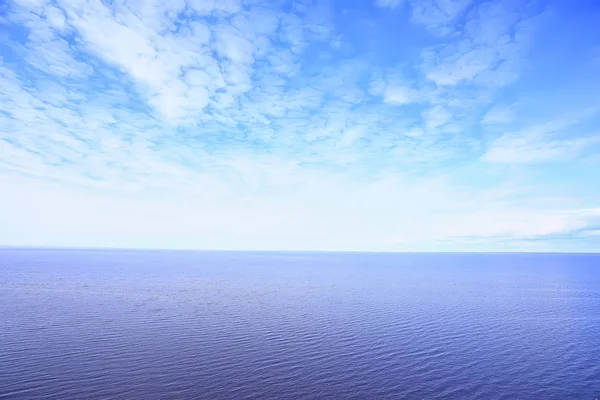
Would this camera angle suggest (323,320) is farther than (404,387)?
Yes

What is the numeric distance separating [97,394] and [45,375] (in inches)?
309

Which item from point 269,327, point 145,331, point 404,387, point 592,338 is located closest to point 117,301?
point 145,331

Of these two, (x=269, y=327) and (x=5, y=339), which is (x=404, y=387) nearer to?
(x=269, y=327)

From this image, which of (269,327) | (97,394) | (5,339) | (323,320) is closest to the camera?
(97,394)

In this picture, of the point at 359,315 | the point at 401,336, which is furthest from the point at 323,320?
the point at 401,336

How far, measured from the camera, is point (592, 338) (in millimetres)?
51469

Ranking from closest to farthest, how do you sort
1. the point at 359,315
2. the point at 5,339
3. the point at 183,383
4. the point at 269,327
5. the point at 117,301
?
the point at 183,383, the point at 5,339, the point at 269,327, the point at 359,315, the point at 117,301

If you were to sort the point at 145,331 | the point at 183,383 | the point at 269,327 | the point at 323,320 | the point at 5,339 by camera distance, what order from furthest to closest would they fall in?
1. the point at 323,320
2. the point at 269,327
3. the point at 145,331
4. the point at 5,339
5. the point at 183,383

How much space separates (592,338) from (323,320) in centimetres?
4222

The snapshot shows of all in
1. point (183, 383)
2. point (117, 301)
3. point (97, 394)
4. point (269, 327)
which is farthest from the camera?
point (117, 301)

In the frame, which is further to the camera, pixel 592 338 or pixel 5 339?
pixel 592 338

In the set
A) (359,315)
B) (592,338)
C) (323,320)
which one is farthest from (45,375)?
(592,338)

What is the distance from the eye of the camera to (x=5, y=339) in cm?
4284

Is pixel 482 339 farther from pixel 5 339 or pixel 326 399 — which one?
pixel 5 339
